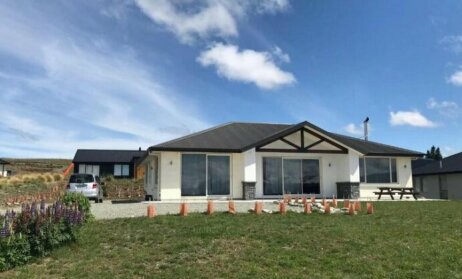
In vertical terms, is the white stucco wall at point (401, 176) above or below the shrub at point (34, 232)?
above

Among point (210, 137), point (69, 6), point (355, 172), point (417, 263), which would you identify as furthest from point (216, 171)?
point (417, 263)

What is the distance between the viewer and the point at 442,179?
35.2m

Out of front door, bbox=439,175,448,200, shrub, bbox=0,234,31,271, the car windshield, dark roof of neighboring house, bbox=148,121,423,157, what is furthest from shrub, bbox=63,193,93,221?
front door, bbox=439,175,448,200

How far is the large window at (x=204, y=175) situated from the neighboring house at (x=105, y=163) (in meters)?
35.7

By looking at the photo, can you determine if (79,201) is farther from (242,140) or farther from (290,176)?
(290,176)

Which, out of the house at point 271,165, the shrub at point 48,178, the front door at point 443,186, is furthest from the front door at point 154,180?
the front door at point 443,186

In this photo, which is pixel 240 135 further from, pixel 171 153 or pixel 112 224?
pixel 112 224

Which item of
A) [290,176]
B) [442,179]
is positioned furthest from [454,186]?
[290,176]

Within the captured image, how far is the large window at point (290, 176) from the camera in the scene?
2344 centimetres

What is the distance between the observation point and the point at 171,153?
2194 cm

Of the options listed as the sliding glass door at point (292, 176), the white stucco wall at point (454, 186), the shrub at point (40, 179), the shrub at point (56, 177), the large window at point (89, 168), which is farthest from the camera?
the large window at point (89, 168)

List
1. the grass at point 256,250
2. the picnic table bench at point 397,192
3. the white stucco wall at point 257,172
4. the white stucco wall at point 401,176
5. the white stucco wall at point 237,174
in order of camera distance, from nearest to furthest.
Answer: the grass at point 256,250, the white stucco wall at point 257,172, the white stucco wall at point 237,174, the picnic table bench at point 397,192, the white stucco wall at point 401,176

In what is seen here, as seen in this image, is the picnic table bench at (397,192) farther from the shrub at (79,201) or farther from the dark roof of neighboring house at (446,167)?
the shrub at (79,201)

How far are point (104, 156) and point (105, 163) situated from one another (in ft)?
3.58
